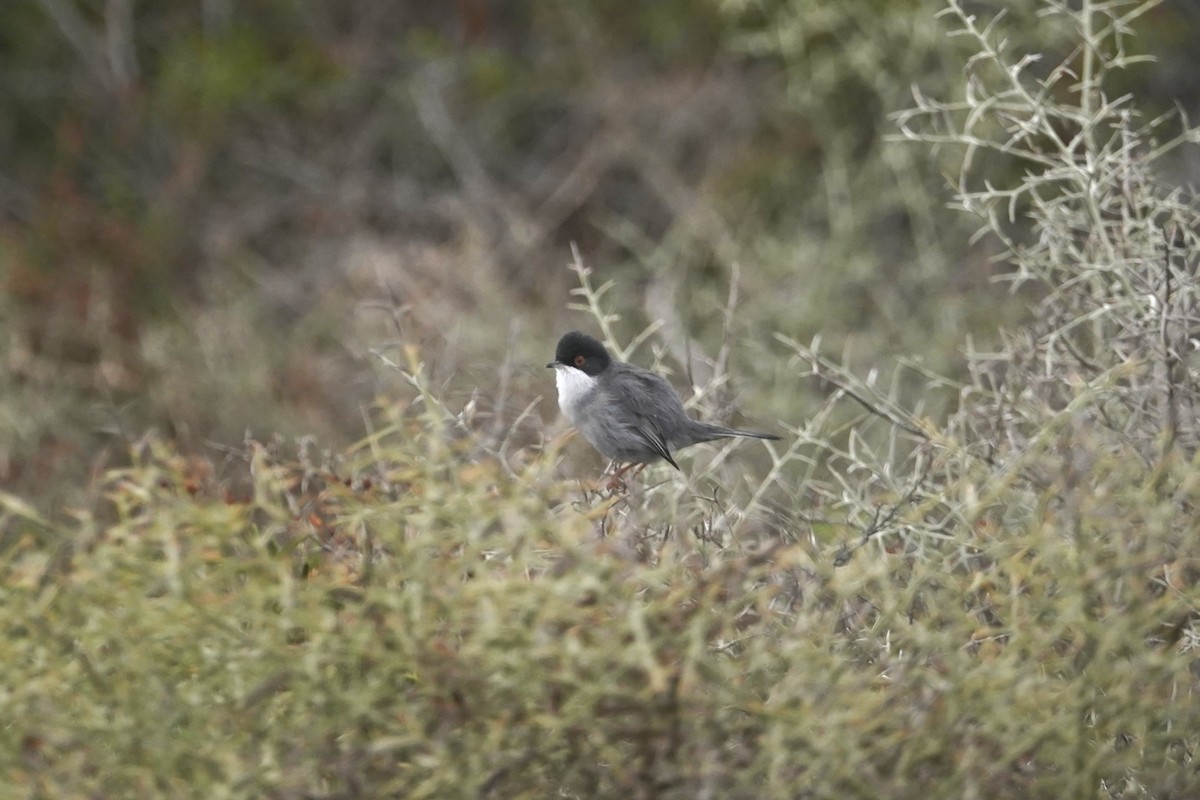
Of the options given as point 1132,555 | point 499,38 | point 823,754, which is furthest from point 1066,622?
point 499,38

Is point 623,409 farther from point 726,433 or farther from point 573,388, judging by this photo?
point 726,433

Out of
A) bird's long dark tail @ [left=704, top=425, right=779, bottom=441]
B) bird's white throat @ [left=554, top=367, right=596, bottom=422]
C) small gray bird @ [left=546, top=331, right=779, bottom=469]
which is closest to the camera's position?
bird's long dark tail @ [left=704, top=425, right=779, bottom=441]

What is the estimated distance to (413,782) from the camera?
2.16 metres

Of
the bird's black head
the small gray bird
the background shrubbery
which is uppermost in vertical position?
the background shrubbery

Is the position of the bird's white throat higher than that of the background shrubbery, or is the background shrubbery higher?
the background shrubbery

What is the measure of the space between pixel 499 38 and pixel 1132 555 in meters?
10.8

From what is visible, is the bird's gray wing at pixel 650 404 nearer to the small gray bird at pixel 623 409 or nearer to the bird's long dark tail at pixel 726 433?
the small gray bird at pixel 623 409

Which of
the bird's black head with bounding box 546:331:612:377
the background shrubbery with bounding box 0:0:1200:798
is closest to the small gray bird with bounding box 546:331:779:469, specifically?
the bird's black head with bounding box 546:331:612:377

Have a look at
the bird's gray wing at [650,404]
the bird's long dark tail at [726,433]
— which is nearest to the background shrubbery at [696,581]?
the bird's long dark tail at [726,433]

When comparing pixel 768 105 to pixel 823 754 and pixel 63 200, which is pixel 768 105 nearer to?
pixel 63 200

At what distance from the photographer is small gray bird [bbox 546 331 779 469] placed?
424 centimetres

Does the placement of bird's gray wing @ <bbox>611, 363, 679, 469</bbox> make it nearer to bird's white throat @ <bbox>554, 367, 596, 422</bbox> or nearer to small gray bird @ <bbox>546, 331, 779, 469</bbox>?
small gray bird @ <bbox>546, 331, 779, 469</bbox>

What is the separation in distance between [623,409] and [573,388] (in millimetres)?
274

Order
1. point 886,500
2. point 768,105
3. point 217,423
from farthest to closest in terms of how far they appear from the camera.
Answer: point 768,105 → point 217,423 → point 886,500
